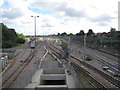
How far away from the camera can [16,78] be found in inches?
1471

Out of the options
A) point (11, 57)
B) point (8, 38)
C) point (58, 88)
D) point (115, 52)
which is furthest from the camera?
point (8, 38)

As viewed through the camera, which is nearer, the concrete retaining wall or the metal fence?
the metal fence

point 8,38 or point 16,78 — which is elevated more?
point 8,38

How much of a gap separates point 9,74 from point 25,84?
1580 centimetres

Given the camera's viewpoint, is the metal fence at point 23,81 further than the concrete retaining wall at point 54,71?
No

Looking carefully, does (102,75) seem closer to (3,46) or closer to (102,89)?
(102,89)

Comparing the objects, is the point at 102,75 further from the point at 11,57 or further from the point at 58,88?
the point at 11,57

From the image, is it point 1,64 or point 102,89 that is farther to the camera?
point 1,64

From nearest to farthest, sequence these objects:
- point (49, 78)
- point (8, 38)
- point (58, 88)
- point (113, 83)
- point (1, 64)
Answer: point (58, 88)
point (113, 83)
point (49, 78)
point (1, 64)
point (8, 38)

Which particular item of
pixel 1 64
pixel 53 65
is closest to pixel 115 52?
pixel 53 65

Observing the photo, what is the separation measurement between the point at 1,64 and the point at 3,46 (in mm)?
41975

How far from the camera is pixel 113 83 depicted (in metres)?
32.1

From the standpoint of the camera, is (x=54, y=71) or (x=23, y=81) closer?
(x=23, y=81)

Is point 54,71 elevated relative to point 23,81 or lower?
lower
